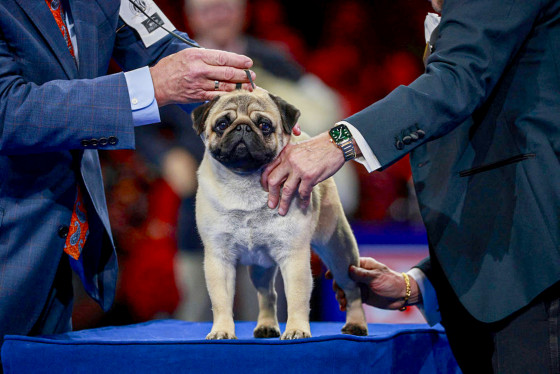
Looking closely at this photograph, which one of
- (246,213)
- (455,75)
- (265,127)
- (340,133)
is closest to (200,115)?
(265,127)

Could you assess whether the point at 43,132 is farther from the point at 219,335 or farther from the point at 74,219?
the point at 219,335

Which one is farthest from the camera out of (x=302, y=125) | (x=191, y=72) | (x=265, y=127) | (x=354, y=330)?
(x=302, y=125)

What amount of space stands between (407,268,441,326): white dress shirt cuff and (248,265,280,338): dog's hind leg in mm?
512

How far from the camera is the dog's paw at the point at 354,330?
1.67 meters

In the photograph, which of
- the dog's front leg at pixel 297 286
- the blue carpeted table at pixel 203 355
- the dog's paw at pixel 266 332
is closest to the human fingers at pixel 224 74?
the dog's front leg at pixel 297 286

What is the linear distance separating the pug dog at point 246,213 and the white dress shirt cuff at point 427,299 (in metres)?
0.25

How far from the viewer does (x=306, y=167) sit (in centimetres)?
122

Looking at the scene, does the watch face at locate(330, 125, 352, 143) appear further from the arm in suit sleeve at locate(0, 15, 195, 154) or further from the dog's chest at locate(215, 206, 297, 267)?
the arm in suit sleeve at locate(0, 15, 195, 154)

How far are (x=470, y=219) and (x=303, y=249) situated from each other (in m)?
0.49

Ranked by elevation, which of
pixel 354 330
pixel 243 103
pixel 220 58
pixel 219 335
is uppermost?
pixel 220 58

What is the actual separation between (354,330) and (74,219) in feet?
3.05

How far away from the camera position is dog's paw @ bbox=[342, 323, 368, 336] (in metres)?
1.67

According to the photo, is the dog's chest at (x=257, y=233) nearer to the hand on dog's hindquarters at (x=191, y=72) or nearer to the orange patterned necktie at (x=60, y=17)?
the hand on dog's hindquarters at (x=191, y=72)

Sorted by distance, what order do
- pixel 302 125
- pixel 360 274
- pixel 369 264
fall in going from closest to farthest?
pixel 360 274 → pixel 369 264 → pixel 302 125
